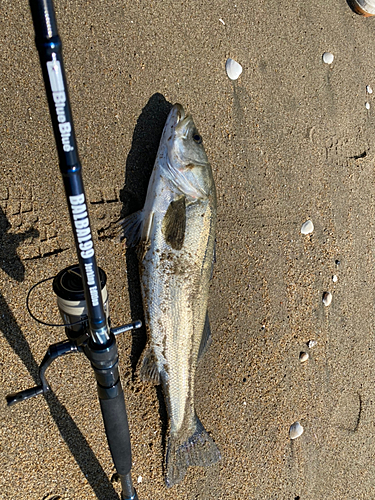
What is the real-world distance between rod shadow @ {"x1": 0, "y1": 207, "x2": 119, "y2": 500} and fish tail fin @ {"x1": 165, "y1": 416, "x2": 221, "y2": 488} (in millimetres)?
381

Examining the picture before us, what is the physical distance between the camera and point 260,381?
2.90 m

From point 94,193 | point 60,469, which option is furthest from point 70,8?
point 60,469

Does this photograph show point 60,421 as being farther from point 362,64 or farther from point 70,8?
point 362,64

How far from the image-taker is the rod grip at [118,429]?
5.67 ft

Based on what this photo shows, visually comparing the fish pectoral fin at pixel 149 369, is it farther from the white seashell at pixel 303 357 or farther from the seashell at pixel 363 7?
the seashell at pixel 363 7

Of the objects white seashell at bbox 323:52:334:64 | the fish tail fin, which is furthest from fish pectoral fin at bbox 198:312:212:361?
white seashell at bbox 323:52:334:64

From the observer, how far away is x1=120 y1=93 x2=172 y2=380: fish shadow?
2.52 metres

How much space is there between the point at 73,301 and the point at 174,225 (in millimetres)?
872

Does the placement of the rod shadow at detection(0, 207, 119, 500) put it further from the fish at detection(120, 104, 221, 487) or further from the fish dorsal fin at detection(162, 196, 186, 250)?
the fish dorsal fin at detection(162, 196, 186, 250)

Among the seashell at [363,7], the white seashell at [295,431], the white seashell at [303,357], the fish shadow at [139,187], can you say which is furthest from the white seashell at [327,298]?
the seashell at [363,7]

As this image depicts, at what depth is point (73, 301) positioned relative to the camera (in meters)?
1.76

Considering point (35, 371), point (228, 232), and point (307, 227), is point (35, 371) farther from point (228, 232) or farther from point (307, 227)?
point (307, 227)

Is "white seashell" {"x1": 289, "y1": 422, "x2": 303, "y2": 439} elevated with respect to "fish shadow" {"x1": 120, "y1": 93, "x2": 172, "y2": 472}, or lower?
lower

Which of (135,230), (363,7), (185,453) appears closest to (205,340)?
(185,453)
